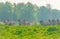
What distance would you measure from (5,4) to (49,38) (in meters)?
29.8

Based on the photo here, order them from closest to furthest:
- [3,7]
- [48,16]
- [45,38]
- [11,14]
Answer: [45,38]
[11,14]
[3,7]
[48,16]

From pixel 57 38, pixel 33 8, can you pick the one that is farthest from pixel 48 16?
pixel 57 38

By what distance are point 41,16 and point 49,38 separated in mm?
34603

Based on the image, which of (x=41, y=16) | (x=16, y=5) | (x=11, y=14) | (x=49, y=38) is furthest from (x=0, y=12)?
(x=49, y=38)

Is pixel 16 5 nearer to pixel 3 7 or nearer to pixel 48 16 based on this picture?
pixel 3 7

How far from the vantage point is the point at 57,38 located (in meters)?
12.2

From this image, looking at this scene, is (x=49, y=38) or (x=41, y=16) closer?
(x=49, y=38)

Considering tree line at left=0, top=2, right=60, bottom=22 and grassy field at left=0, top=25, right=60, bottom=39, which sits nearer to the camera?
grassy field at left=0, top=25, right=60, bottom=39

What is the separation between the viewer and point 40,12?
1861 inches

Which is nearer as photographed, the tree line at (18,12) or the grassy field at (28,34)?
the grassy field at (28,34)

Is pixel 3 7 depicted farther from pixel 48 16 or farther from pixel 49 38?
pixel 49 38

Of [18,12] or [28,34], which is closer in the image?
[28,34]

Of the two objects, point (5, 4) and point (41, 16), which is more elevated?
point (5, 4)

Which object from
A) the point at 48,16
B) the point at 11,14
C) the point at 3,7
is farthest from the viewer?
the point at 48,16
